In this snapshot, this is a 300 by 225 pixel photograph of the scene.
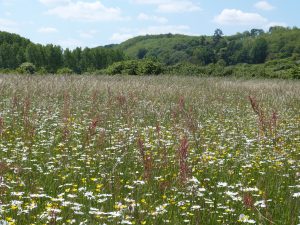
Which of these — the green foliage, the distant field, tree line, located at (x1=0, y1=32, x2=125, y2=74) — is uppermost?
tree line, located at (x1=0, y1=32, x2=125, y2=74)

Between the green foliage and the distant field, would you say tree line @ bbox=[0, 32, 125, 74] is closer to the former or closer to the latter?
the green foliage

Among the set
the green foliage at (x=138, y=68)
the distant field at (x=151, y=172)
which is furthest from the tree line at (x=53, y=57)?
the distant field at (x=151, y=172)

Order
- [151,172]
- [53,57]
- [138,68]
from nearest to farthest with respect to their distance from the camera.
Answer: [151,172] < [138,68] < [53,57]

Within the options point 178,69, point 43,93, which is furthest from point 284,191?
point 178,69

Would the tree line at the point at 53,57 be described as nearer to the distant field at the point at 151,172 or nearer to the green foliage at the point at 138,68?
the green foliage at the point at 138,68

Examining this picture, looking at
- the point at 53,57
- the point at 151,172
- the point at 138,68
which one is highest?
the point at 53,57

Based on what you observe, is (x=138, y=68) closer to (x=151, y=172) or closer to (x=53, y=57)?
(x=151, y=172)

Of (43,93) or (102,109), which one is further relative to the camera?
(43,93)

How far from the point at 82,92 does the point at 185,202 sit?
10198 mm

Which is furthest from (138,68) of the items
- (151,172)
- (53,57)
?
(53,57)

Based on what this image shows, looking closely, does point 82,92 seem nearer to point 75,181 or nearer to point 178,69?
Answer: point 75,181

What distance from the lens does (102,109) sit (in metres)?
10.3

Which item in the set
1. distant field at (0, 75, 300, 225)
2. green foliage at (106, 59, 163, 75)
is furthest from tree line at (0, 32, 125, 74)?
distant field at (0, 75, 300, 225)

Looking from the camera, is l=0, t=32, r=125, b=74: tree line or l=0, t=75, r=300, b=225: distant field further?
l=0, t=32, r=125, b=74: tree line
